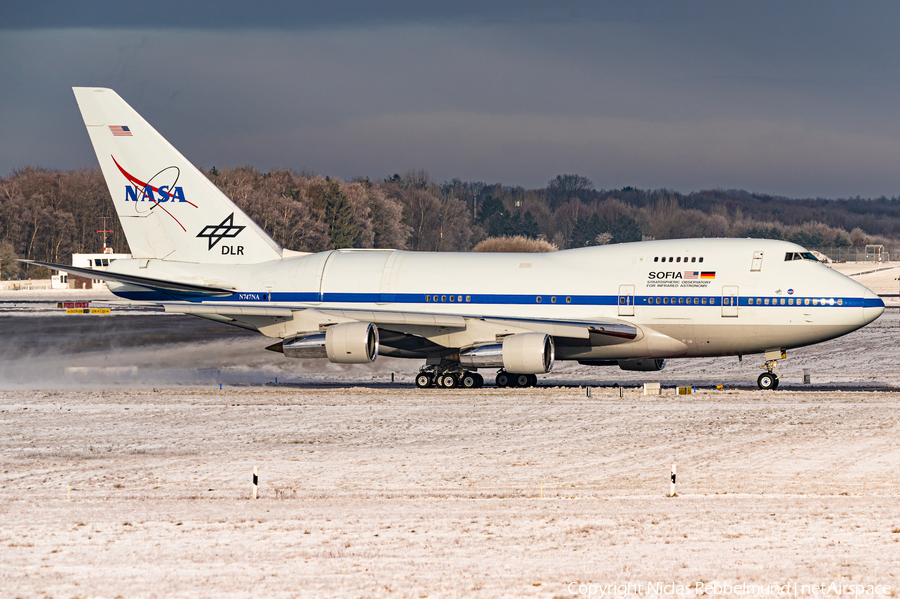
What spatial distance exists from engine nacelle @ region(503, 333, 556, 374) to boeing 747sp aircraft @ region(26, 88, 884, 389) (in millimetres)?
56

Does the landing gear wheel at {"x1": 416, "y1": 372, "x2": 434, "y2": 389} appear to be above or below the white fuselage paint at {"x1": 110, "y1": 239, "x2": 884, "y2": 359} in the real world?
below

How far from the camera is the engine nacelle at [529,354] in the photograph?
1261 inches

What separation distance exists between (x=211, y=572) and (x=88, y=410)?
1853 cm

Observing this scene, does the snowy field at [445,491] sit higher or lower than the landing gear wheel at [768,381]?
lower

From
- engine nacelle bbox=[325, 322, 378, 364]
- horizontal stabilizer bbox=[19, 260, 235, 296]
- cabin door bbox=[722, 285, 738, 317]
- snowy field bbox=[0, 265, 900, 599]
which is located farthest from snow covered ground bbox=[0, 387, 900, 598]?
horizontal stabilizer bbox=[19, 260, 235, 296]

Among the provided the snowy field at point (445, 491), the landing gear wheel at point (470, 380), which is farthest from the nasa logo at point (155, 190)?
the landing gear wheel at point (470, 380)

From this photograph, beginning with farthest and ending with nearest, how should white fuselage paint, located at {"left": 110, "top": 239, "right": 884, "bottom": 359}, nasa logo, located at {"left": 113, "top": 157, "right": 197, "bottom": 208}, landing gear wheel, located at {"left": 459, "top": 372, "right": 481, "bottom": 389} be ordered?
nasa logo, located at {"left": 113, "top": 157, "right": 197, "bottom": 208}
landing gear wheel, located at {"left": 459, "top": 372, "right": 481, "bottom": 389}
white fuselage paint, located at {"left": 110, "top": 239, "right": 884, "bottom": 359}

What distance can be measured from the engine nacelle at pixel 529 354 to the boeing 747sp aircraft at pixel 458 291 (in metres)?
0.06

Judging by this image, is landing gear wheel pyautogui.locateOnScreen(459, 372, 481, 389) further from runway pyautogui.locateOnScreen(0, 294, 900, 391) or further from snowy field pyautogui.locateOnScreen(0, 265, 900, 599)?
runway pyautogui.locateOnScreen(0, 294, 900, 391)

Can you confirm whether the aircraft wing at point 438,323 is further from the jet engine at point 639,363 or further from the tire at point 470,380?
the tire at point 470,380

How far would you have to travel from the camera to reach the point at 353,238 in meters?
162

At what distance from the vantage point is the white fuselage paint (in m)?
32.5

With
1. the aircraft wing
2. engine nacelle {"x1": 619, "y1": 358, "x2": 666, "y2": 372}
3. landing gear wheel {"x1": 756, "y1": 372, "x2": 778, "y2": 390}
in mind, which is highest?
the aircraft wing

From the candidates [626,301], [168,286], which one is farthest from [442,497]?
[168,286]
